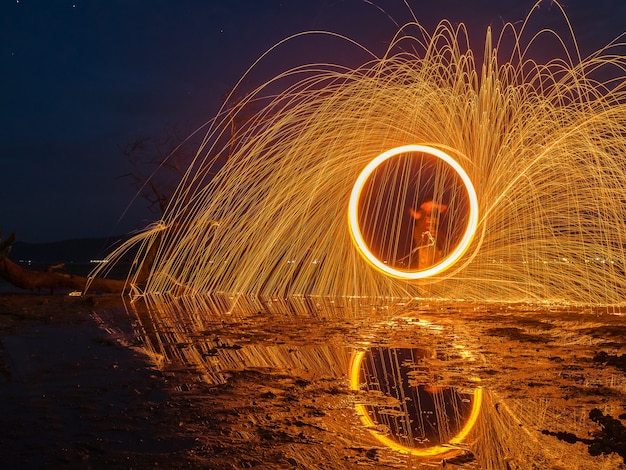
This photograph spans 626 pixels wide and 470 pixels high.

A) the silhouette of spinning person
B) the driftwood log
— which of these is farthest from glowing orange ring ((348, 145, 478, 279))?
the driftwood log

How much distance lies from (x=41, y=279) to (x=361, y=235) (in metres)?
7.94

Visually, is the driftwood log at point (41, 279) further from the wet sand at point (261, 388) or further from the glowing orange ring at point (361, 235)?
the glowing orange ring at point (361, 235)

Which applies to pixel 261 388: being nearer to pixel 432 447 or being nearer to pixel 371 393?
pixel 371 393

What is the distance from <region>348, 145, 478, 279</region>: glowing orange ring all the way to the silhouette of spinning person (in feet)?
2.07

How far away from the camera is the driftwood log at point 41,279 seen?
45.3 ft

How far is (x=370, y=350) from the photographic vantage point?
24.8 feet

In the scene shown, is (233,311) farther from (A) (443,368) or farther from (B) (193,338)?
(A) (443,368)

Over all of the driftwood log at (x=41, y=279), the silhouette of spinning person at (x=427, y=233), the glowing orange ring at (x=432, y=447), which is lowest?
the driftwood log at (x=41, y=279)

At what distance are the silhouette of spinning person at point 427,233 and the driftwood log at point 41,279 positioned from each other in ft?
26.9

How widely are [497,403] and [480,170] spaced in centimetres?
809

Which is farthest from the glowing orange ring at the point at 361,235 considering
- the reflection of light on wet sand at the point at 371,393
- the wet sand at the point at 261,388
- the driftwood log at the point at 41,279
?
the driftwood log at the point at 41,279

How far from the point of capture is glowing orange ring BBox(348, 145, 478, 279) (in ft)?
38.2

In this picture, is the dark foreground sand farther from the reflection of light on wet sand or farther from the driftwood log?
the driftwood log

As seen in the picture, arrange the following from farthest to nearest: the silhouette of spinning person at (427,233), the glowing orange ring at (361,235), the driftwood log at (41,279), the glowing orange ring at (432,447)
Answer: the driftwood log at (41,279), the silhouette of spinning person at (427,233), the glowing orange ring at (361,235), the glowing orange ring at (432,447)
